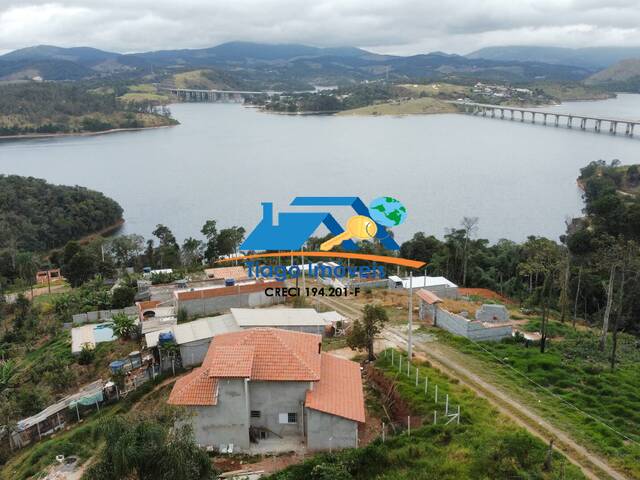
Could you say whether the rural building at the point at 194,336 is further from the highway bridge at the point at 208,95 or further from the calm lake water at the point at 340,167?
the highway bridge at the point at 208,95

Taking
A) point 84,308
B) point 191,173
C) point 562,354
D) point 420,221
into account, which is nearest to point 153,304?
point 84,308

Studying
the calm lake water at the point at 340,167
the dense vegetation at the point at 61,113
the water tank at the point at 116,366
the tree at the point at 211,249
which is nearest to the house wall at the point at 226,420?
the water tank at the point at 116,366

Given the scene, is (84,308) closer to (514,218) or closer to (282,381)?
(282,381)

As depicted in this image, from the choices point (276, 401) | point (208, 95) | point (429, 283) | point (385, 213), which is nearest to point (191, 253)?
point (385, 213)

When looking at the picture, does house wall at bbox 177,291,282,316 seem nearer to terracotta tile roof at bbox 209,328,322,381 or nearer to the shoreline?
terracotta tile roof at bbox 209,328,322,381

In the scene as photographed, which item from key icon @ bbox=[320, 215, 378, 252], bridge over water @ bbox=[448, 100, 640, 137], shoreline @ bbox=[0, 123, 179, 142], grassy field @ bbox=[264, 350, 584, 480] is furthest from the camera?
shoreline @ bbox=[0, 123, 179, 142]

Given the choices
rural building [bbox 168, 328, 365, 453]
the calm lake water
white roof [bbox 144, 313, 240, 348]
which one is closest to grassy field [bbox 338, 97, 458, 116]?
the calm lake water
